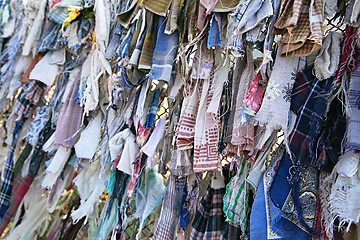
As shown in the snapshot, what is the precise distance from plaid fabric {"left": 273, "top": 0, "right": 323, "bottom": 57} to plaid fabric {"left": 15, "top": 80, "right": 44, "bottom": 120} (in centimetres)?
155

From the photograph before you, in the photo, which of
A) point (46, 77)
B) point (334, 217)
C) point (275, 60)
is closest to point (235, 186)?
point (334, 217)

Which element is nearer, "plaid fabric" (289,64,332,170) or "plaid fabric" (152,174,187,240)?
"plaid fabric" (289,64,332,170)

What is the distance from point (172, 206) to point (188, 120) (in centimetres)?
37

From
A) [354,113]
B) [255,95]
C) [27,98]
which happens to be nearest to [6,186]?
[27,98]

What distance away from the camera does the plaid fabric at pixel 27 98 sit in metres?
2.15

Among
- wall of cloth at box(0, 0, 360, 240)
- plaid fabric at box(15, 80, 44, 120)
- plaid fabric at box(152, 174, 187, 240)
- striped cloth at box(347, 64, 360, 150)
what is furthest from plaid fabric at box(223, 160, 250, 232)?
plaid fabric at box(15, 80, 44, 120)

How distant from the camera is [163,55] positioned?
1462mm

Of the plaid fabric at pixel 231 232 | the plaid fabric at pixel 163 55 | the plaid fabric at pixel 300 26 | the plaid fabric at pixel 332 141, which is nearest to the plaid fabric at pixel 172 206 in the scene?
the plaid fabric at pixel 231 232

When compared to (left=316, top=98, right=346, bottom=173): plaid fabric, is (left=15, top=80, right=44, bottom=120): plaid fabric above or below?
above

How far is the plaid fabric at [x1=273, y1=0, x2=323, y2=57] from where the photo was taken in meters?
1.08

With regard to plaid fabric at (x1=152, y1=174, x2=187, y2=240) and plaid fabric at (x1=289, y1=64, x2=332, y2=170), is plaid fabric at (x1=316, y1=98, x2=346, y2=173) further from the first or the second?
plaid fabric at (x1=152, y1=174, x2=187, y2=240)

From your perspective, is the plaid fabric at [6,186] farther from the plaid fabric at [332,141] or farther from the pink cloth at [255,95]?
the plaid fabric at [332,141]

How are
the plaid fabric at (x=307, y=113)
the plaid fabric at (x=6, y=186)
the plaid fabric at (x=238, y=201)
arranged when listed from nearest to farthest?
the plaid fabric at (x=307, y=113)
the plaid fabric at (x=238, y=201)
the plaid fabric at (x=6, y=186)

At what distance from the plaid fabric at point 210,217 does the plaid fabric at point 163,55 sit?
502 mm
